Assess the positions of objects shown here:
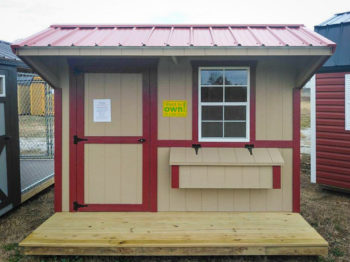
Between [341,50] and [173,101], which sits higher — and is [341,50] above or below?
above

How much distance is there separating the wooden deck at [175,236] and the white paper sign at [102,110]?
1308 millimetres

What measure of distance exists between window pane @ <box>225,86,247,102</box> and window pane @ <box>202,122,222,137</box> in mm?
366

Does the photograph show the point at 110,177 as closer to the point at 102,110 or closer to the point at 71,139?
the point at 71,139

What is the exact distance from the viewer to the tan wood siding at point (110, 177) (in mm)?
4098

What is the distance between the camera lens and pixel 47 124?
22.1ft

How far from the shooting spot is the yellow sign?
403 cm

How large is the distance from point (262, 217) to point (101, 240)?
203cm

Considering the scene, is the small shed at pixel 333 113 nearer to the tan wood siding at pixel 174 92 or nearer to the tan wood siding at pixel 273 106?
the tan wood siding at pixel 273 106

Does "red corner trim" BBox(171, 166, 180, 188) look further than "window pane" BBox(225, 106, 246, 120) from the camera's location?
No

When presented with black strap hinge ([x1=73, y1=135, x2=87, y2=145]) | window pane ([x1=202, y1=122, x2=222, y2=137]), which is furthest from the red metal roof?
black strap hinge ([x1=73, y1=135, x2=87, y2=145])

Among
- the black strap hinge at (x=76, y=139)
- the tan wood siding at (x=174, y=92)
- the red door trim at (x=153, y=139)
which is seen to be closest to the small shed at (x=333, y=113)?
the tan wood siding at (x=174, y=92)

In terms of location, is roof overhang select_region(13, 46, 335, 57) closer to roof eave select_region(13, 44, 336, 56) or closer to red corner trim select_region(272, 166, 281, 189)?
roof eave select_region(13, 44, 336, 56)

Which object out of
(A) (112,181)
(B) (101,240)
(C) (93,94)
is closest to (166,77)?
(C) (93,94)

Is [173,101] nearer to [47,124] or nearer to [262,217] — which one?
[262,217]
